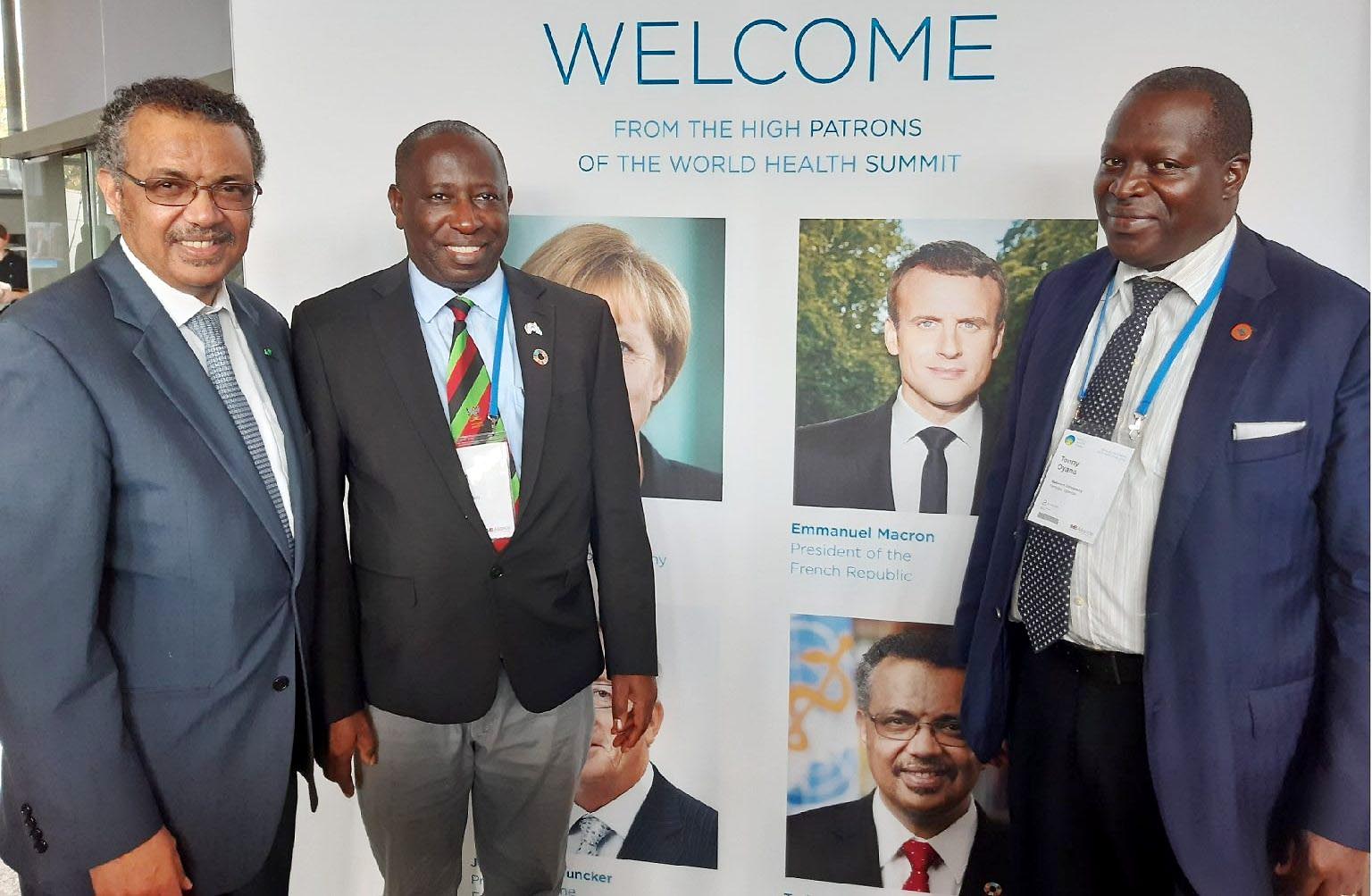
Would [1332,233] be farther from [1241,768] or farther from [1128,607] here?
[1241,768]

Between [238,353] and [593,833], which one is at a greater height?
[238,353]

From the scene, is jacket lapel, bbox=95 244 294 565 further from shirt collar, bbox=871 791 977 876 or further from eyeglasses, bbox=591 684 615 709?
shirt collar, bbox=871 791 977 876

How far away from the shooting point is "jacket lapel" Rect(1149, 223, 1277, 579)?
5.54 ft

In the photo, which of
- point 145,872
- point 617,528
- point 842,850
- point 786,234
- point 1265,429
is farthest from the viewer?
point 842,850

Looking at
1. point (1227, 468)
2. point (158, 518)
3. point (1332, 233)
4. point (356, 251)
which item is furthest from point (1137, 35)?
point (158, 518)

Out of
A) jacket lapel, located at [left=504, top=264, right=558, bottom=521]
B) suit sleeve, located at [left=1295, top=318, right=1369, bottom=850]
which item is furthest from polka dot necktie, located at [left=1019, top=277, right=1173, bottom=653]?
jacket lapel, located at [left=504, top=264, right=558, bottom=521]

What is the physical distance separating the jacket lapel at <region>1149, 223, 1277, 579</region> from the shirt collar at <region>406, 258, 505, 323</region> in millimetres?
1341

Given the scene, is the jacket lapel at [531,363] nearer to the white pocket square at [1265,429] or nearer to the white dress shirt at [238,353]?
the white dress shirt at [238,353]

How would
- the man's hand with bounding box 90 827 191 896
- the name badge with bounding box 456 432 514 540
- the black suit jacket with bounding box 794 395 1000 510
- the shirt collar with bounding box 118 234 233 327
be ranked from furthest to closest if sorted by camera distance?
the black suit jacket with bounding box 794 395 1000 510
the name badge with bounding box 456 432 514 540
the shirt collar with bounding box 118 234 233 327
the man's hand with bounding box 90 827 191 896

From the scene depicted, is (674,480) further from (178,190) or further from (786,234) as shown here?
(178,190)

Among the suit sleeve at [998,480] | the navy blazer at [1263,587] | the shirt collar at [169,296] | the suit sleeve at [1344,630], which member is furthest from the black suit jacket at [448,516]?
the suit sleeve at [1344,630]

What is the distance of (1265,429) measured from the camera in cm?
168

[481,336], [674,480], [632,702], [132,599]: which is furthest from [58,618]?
[674,480]

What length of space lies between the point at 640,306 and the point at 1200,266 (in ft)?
4.23
